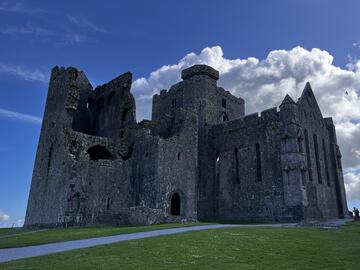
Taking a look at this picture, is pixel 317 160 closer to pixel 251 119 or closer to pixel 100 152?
pixel 251 119

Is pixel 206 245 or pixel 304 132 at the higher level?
pixel 304 132

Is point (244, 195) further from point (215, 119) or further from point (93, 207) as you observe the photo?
point (93, 207)

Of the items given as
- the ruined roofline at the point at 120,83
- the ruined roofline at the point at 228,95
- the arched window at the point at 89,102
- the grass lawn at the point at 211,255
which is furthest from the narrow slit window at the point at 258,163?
the arched window at the point at 89,102

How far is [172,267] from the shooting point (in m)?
10.1

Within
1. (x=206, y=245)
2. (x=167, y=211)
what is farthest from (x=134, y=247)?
(x=167, y=211)

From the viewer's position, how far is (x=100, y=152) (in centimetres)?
3631

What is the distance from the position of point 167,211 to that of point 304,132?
53.5 feet

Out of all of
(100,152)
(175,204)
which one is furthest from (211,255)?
(100,152)

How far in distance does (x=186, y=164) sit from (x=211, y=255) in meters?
22.1

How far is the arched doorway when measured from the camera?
32781mm

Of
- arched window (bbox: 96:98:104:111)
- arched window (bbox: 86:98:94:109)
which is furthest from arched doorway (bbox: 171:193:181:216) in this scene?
arched window (bbox: 86:98:94:109)

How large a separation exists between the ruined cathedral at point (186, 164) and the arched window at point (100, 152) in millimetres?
125

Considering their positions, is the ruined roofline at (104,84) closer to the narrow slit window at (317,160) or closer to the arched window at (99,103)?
the arched window at (99,103)

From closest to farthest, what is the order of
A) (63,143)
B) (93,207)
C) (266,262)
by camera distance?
(266,262), (93,207), (63,143)
